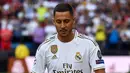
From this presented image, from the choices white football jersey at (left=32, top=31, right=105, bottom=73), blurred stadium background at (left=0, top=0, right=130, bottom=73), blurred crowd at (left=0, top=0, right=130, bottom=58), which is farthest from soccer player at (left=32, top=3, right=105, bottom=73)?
blurred crowd at (left=0, top=0, right=130, bottom=58)

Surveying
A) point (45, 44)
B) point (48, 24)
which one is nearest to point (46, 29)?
point (48, 24)

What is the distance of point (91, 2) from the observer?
61.2ft

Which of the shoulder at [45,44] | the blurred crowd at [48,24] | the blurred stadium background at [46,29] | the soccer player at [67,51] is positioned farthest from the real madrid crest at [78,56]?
the blurred crowd at [48,24]

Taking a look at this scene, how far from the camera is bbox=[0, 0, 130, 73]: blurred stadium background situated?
16.0 m

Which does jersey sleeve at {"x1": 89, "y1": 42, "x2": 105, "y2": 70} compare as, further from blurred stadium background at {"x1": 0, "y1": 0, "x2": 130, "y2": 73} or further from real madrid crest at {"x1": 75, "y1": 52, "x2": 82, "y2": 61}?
blurred stadium background at {"x1": 0, "y1": 0, "x2": 130, "y2": 73}

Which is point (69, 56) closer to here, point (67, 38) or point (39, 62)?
point (67, 38)

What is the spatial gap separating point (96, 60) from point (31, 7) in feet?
44.6

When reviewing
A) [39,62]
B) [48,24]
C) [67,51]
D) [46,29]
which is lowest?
[39,62]

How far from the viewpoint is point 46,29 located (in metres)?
17.0

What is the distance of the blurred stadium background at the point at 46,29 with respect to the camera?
1605cm

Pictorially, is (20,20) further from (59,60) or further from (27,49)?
(59,60)

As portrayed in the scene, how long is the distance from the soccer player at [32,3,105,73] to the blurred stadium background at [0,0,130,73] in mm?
10493

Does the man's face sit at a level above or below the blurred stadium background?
below

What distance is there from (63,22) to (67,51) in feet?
1.22
